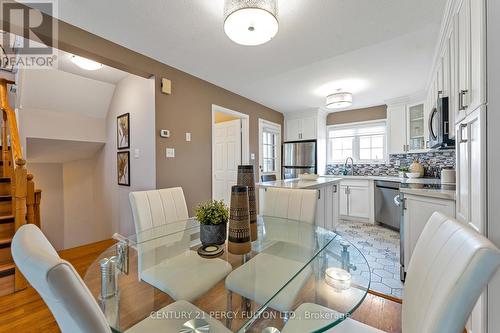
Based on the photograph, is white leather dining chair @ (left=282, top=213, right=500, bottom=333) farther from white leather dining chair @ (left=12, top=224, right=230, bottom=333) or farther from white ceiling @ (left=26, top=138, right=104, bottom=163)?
white ceiling @ (left=26, top=138, right=104, bottom=163)

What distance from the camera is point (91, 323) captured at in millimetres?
477

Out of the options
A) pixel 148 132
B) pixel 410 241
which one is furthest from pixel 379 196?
pixel 148 132

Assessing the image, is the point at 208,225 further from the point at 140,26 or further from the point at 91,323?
the point at 140,26

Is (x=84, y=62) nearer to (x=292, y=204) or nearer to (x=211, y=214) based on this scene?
(x=211, y=214)

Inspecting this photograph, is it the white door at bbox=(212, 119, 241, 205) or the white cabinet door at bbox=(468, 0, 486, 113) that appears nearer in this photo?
the white cabinet door at bbox=(468, 0, 486, 113)

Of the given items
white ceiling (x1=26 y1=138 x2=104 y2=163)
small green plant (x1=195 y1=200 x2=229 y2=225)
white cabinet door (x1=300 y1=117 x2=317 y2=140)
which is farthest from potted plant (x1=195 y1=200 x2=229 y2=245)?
white cabinet door (x1=300 y1=117 x2=317 y2=140)

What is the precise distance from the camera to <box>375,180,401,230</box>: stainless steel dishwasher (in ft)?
11.6

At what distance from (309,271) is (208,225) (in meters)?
0.66

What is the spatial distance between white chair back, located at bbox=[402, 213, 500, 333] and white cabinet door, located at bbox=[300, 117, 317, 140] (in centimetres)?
416

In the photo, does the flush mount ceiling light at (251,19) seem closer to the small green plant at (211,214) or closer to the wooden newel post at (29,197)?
the small green plant at (211,214)

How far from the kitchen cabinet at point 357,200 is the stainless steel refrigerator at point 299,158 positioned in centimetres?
80

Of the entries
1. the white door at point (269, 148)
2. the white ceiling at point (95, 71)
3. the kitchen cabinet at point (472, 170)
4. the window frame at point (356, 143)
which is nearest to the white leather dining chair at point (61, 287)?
Answer: the kitchen cabinet at point (472, 170)

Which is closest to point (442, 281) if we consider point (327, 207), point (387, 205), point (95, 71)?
point (327, 207)

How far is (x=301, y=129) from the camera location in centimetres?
499
